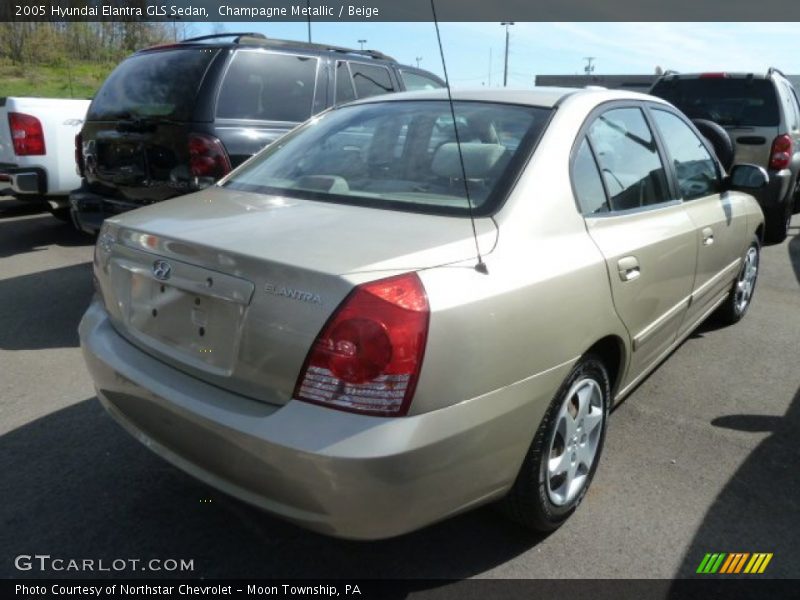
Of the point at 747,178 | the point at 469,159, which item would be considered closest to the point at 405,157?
the point at 469,159

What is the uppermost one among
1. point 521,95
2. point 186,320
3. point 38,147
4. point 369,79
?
point 369,79

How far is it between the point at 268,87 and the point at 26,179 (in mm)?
2814

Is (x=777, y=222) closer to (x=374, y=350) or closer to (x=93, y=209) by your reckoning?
(x=93, y=209)

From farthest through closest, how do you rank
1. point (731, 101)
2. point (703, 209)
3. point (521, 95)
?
point (731, 101) → point (703, 209) → point (521, 95)

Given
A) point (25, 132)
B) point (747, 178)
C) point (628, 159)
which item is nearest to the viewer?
point (628, 159)

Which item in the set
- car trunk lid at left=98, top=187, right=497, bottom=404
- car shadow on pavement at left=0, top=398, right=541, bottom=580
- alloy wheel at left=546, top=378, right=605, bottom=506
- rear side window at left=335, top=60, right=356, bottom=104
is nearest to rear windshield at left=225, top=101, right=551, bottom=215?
car trunk lid at left=98, top=187, right=497, bottom=404

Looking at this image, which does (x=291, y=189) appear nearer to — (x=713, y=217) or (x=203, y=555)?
(x=203, y=555)

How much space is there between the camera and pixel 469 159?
269 centimetres

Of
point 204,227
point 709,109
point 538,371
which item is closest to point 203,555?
point 204,227

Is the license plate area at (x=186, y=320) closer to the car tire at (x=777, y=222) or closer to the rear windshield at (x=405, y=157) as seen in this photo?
the rear windshield at (x=405, y=157)

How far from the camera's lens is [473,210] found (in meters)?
2.33

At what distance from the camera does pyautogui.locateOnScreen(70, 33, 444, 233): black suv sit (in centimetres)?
466

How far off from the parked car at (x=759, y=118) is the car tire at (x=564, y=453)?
581 cm

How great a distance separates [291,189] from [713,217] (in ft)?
8.07
